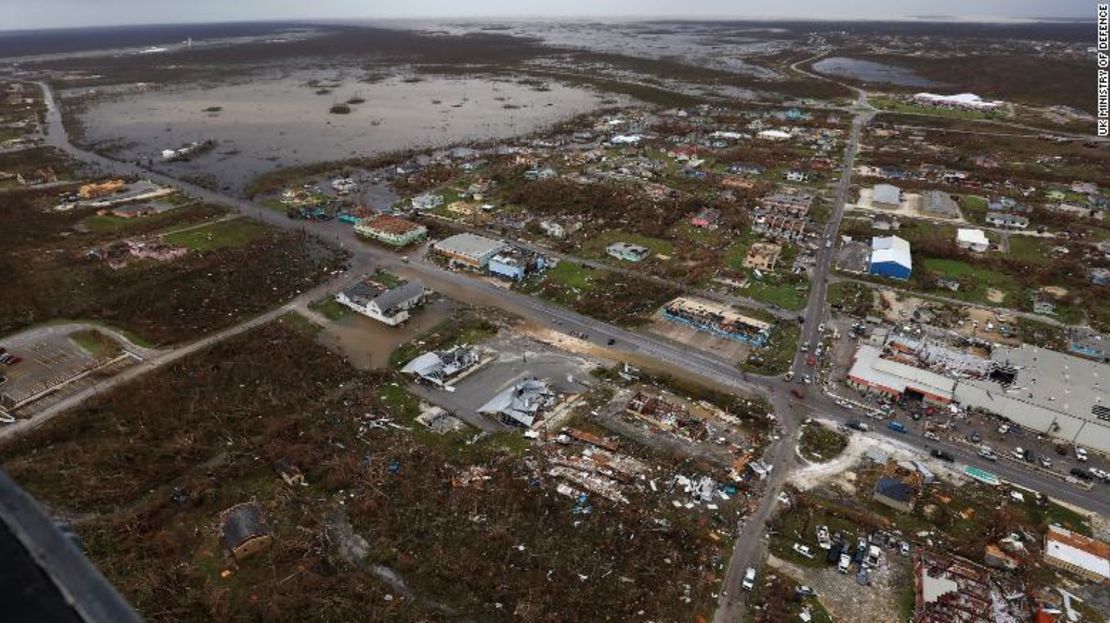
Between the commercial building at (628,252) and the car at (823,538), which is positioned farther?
the commercial building at (628,252)

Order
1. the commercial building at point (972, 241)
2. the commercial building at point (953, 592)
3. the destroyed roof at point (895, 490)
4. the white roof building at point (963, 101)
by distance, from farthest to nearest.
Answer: the white roof building at point (963, 101) → the commercial building at point (972, 241) → the destroyed roof at point (895, 490) → the commercial building at point (953, 592)

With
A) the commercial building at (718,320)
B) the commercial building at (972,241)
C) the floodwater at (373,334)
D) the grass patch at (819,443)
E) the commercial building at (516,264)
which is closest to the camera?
the grass patch at (819,443)

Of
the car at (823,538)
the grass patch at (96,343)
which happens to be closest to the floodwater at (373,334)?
the grass patch at (96,343)

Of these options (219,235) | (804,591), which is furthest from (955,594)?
(219,235)

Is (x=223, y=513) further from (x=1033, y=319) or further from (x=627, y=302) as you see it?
(x=1033, y=319)

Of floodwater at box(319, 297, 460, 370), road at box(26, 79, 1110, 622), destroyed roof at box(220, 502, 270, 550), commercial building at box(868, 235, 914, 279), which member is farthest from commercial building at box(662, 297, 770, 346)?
destroyed roof at box(220, 502, 270, 550)

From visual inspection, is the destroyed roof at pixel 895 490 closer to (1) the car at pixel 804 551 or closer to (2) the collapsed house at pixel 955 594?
(2) the collapsed house at pixel 955 594

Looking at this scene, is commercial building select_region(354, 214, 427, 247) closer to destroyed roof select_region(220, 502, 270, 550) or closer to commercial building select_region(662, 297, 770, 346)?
commercial building select_region(662, 297, 770, 346)
